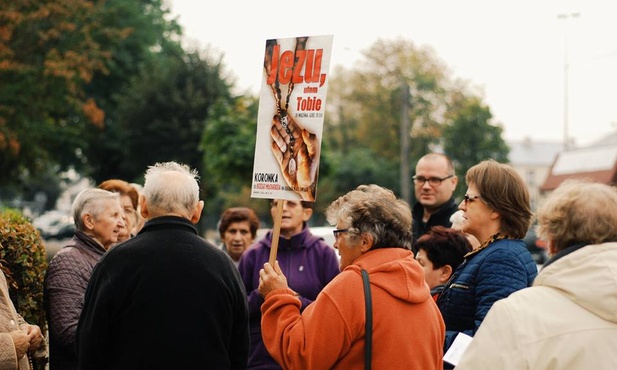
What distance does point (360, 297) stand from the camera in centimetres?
358

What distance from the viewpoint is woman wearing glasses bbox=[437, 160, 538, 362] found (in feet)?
13.5

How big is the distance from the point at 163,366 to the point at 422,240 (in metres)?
2.11

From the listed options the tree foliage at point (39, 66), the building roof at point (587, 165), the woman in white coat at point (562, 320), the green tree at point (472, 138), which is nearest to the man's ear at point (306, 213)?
the woman in white coat at point (562, 320)

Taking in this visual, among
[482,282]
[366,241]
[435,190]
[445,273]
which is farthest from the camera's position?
[435,190]

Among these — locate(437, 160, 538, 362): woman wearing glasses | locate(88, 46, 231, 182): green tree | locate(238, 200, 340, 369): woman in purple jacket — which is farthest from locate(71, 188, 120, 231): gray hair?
locate(88, 46, 231, 182): green tree

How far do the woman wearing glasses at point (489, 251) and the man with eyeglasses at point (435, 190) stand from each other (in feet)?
5.99

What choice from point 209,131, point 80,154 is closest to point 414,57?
point 80,154

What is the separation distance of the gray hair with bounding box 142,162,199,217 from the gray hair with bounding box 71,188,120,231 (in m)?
1.38

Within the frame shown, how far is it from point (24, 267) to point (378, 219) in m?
2.42

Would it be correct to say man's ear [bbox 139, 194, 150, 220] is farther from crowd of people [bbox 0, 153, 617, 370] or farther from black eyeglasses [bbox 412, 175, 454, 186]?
black eyeglasses [bbox 412, 175, 454, 186]

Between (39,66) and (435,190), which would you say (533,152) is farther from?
(435,190)

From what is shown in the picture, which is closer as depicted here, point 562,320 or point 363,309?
point 562,320

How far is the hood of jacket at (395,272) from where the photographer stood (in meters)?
3.65

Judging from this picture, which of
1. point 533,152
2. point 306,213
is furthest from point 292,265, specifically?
point 533,152
